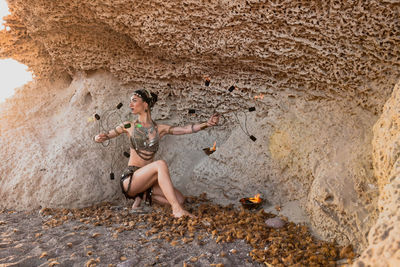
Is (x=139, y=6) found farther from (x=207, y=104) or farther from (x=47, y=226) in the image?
(x=47, y=226)

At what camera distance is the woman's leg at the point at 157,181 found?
2.66 m

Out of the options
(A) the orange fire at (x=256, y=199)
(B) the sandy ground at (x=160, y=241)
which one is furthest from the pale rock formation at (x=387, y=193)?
(A) the orange fire at (x=256, y=199)

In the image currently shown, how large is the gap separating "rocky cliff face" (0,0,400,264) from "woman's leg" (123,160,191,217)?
1.58 feet

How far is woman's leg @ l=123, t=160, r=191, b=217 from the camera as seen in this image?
8.72ft

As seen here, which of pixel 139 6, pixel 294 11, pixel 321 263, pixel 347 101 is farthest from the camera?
pixel 139 6

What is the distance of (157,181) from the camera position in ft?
9.82

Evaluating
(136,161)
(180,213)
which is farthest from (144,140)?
(180,213)

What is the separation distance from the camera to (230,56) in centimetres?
279

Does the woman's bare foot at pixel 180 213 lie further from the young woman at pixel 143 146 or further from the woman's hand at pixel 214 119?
the woman's hand at pixel 214 119

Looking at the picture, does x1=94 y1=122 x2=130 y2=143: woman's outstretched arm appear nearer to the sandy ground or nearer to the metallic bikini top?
the metallic bikini top

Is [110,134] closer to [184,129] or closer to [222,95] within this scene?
[184,129]

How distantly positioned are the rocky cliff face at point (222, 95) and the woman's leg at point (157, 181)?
19.0 inches

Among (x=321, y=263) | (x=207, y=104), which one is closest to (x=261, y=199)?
(x=321, y=263)

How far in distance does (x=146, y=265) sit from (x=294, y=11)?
2117 millimetres
